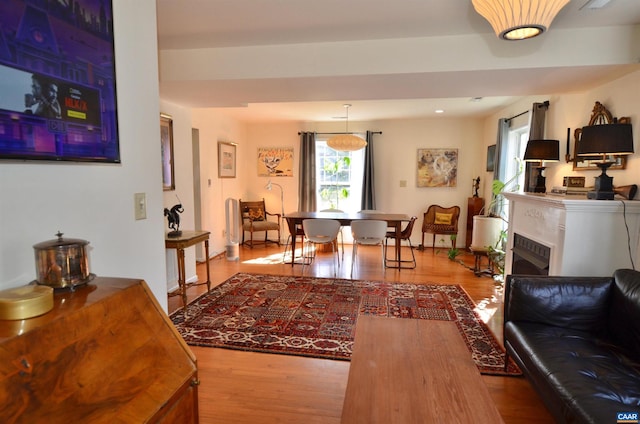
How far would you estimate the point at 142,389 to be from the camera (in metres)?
0.92

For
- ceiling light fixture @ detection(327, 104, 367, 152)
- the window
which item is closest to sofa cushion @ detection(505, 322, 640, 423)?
ceiling light fixture @ detection(327, 104, 367, 152)

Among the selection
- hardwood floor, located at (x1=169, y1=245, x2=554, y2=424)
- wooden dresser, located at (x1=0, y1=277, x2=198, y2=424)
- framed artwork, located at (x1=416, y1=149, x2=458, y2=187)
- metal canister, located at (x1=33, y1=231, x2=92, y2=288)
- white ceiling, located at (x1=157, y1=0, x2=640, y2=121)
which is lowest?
hardwood floor, located at (x1=169, y1=245, x2=554, y2=424)

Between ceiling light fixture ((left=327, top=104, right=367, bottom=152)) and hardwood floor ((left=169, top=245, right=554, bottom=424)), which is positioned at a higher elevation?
ceiling light fixture ((left=327, top=104, right=367, bottom=152))

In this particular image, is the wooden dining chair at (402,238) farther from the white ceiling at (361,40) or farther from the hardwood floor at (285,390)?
the white ceiling at (361,40)

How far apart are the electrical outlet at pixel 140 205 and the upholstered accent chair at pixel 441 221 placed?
520cm

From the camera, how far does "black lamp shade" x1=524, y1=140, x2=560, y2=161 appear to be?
10.4 feet

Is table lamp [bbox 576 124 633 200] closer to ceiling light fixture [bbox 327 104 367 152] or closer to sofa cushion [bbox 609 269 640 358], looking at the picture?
sofa cushion [bbox 609 269 640 358]

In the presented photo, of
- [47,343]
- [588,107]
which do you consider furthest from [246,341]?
[588,107]

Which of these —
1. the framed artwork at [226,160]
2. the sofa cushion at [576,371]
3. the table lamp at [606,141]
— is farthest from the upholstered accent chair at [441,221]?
the sofa cushion at [576,371]

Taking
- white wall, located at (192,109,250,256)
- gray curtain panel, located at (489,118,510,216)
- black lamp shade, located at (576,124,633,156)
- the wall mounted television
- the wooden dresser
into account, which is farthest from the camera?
white wall, located at (192,109,250,256)

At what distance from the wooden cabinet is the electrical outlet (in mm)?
5354

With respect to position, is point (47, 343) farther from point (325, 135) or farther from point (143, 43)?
point (325, 135)

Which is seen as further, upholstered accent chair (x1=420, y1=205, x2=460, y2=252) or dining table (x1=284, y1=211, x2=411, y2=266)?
upholstered accent chair (x1=420, y1=205, x2=460, y2=252)

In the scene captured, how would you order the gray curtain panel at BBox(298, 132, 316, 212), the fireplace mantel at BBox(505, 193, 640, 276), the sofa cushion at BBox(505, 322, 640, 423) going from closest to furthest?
1. the sofa cushion at BBox(505, 322, 640, 423)
2. the fireplace mantel at BBox(505, 193, 640, 276)
3. the gray curtain panel at BBox(298, 132, 316, 212)
